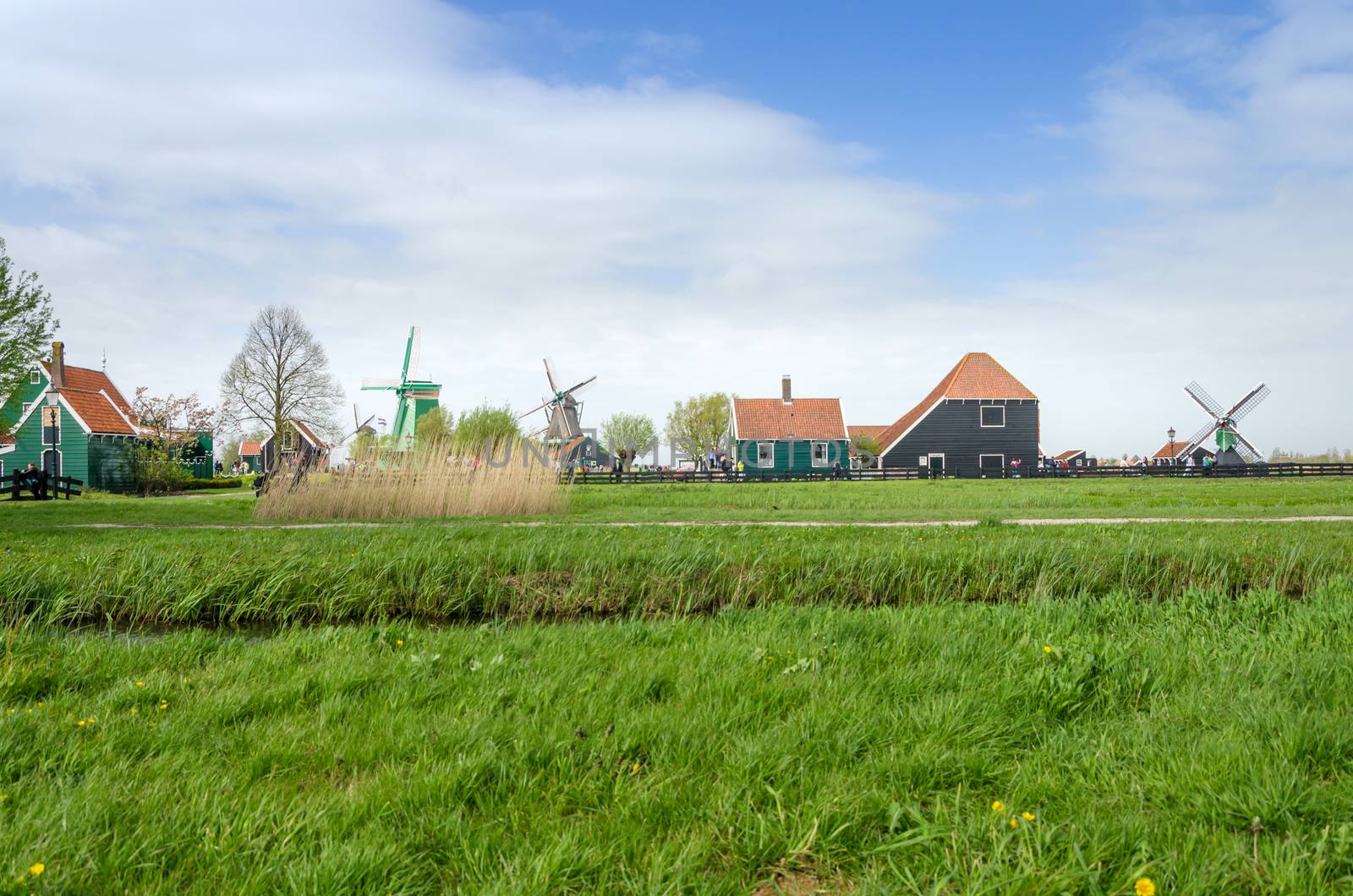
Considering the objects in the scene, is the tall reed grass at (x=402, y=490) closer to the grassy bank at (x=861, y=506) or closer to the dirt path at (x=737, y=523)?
the grassy bank at (x=861, y=506)

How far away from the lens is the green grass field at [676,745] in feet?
8.59

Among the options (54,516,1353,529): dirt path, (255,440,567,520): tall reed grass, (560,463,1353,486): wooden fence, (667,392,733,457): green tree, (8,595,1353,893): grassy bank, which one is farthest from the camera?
(667,392,733,457): green tree

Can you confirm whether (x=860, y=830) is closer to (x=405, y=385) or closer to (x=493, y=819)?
(x=493, y=819)

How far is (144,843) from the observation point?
2.71m

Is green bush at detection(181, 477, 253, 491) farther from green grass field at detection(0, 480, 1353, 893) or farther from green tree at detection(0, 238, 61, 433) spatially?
green grass field at detection(0, 480, 1353, 893)

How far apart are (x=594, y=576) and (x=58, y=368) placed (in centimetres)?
4525

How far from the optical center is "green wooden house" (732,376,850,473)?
5344cm

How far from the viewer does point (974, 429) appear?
4812 centimetres

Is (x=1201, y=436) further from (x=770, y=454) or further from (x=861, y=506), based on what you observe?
(x=861, y=506)

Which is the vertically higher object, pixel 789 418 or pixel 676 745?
pixel 789 418

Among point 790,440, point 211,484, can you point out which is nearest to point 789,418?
point 790,440

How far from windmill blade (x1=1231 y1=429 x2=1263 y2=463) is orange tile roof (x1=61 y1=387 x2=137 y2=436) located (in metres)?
68.7

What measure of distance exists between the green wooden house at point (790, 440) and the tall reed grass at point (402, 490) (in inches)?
1429

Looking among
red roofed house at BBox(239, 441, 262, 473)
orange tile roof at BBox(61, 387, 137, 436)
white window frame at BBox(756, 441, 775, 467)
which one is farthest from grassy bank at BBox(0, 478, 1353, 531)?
red roofed house at BBox(239, 441, 262, 473)
